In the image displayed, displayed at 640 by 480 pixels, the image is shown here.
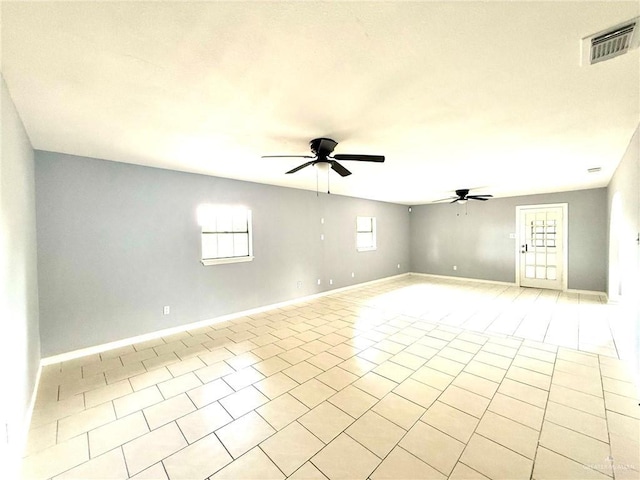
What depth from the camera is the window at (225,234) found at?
435cm

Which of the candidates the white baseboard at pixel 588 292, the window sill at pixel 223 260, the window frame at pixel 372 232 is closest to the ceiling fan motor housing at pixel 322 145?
the window sill at pixel 223 260

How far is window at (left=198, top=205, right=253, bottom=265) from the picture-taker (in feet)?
14.3

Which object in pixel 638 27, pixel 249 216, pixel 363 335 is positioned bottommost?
pixel 363 335

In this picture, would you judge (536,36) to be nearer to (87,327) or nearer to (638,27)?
(638,27)

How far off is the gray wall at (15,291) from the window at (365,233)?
19.8ft

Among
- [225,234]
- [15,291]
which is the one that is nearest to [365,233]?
[225,234]

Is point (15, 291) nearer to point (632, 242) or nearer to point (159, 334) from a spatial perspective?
point (159, 334)

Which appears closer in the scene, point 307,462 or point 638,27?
point 638,27

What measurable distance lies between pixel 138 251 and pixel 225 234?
138cm

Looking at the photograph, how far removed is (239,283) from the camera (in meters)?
4.62

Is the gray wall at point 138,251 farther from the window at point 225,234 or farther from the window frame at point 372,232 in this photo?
the window frame at point 372,232

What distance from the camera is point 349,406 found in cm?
214

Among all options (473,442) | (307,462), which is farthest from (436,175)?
(307,462)

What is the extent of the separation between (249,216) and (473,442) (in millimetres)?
4323
